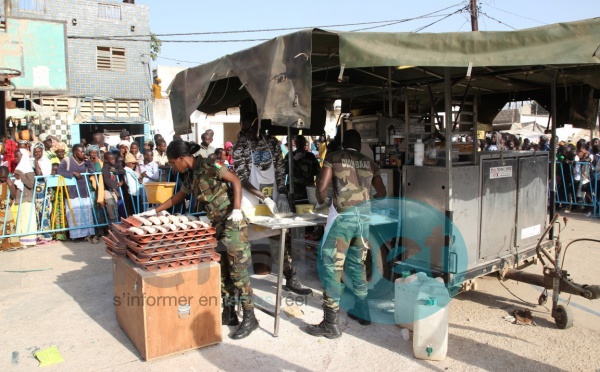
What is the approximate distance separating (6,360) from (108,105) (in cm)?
1974

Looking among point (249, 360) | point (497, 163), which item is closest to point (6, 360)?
point (249, 360)

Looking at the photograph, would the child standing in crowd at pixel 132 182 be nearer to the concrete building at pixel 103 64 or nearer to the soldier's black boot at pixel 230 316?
the soldier's black boot at pixel 230 316

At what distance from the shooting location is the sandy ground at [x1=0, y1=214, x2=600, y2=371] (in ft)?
12.6

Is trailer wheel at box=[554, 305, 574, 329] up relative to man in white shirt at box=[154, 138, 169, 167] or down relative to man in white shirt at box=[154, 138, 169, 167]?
down

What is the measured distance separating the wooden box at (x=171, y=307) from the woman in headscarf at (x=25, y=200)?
15.3 ft

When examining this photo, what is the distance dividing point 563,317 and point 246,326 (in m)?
3.14

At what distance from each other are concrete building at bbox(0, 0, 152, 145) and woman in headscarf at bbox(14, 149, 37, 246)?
41.0ft

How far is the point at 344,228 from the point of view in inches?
170

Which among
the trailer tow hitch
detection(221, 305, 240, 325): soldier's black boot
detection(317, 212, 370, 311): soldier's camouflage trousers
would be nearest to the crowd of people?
detection(221, 305, 240, 325): soldier's black boot

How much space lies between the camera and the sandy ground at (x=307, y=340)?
385 centimetres

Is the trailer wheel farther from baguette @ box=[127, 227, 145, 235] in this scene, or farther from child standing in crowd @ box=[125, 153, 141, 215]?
child standing in crowd @ box=[125, 153, 141, 215]

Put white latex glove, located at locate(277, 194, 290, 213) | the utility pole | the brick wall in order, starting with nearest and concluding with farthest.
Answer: white latex glove, located at locate(277, 194, 290, 213), the utility pole, the brick wall

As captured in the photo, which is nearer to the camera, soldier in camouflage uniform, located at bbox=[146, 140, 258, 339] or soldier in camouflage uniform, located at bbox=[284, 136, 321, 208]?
soldier in camouflage uniform, located at bbox=[146, 140, 258, 339]

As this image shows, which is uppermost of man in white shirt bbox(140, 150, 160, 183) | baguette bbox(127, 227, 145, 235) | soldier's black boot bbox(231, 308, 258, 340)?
man in white shirt bbox(140, 150, 160, 183)
